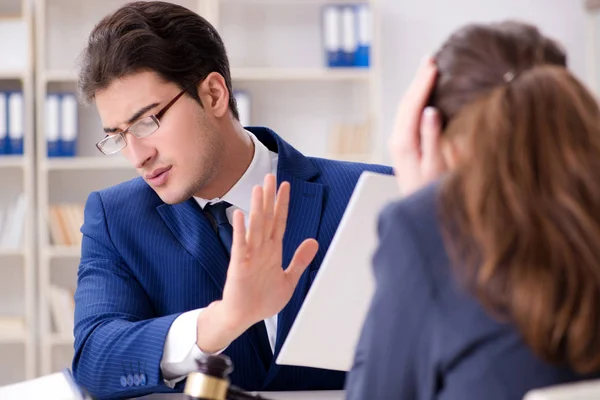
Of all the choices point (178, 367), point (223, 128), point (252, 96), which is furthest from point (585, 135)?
point (252, 96)

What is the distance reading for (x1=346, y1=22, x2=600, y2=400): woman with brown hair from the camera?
78 cm

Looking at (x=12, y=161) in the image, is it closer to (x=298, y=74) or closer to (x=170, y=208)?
(x=298, y=74)

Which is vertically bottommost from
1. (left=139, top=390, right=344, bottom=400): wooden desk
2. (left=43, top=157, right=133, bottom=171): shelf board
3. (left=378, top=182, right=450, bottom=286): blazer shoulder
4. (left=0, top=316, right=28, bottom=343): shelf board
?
(left=0, top=316, right=28, bottom=343): shelf board

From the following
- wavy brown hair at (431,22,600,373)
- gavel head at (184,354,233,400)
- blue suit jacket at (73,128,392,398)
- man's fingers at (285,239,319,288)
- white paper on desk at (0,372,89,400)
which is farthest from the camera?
blue suit jacket at (73,128,392,398)

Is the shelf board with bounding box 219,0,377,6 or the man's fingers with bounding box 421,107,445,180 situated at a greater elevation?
the shelf board with bounding box 219,0,377,6

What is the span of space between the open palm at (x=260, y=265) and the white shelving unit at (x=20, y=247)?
119 inches

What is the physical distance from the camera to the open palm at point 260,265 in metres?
1.29

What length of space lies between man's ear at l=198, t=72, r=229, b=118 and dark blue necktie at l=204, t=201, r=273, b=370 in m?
0.24

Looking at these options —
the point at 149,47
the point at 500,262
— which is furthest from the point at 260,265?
the point at 149,47

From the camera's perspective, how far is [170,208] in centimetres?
181

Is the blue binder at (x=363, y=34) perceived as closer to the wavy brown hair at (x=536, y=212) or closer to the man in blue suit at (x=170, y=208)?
the man in blue suit at (x=170, y=208)

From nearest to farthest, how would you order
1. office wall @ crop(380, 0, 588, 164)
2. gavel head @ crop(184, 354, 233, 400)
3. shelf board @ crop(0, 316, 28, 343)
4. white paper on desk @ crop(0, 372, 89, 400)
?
gavel head @ crop(184, 354, 233, 400), white paper on desk @ crop(0, 372, 89, 400), shelf board @ crop(0, 316, 28, 343), office wall @ crop(380, 0, 588, 164)

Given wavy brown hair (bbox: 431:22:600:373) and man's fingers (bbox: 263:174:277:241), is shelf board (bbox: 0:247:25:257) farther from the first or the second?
wavy brown hair (bbox: 431:22:600:373)

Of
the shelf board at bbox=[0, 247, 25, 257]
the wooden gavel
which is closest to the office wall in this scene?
the shelf board at bbox=[0, 247, 25, 257]
